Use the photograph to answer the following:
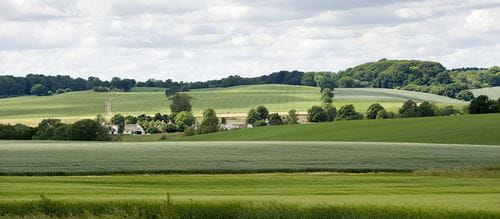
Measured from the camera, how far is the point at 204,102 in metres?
166

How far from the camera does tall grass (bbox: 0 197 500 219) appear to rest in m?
21.9

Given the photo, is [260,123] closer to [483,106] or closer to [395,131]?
[483,106]

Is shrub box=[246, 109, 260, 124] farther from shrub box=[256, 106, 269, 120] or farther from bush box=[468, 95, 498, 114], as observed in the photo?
bush box=[468, 95, 498, 114]

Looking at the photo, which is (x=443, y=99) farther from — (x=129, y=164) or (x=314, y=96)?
(x=129, y=164)

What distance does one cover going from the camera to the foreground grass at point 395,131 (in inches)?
3253

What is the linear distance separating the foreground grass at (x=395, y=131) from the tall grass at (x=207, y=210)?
5749 cm

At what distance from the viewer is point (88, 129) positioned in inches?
4077

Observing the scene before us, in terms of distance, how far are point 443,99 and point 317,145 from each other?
93214 millimetres

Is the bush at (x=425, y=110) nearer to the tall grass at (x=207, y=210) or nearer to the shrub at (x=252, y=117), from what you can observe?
the shrub at (x=252, y=117)

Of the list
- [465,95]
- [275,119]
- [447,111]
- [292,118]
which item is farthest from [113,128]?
[465,95]

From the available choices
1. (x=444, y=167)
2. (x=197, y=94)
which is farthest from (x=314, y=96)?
(x=444, y=167)

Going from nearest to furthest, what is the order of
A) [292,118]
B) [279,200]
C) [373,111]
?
[279,200], [373,111], [292,118]

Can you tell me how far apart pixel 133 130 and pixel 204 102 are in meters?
30.7

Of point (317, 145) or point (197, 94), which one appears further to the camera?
point (197, 94)
